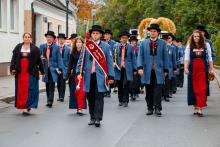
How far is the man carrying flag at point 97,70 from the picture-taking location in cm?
1127

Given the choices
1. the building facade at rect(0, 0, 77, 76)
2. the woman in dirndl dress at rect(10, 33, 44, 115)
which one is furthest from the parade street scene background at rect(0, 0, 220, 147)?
the building facade at rect(0, 0, 77, 76)

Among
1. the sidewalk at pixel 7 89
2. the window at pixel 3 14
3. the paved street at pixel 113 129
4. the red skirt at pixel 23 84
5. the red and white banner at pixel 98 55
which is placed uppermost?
the window at pixel 3 14

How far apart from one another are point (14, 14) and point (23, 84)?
1632 cm

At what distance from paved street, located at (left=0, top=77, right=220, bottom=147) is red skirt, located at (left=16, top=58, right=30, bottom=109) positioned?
1.11 ft

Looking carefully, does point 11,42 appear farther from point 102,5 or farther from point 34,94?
point 102,5

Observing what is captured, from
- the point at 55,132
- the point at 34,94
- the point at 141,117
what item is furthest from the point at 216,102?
the point at 55,132

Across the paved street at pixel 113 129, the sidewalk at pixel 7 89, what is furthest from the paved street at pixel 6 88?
the paved street at pixel 113 129

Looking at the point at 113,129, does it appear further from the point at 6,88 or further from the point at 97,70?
the point at 6,88

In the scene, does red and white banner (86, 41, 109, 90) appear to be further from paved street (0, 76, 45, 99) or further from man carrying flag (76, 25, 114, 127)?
paved street (0, 76, 45, 99)

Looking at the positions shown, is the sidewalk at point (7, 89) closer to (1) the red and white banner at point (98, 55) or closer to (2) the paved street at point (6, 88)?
(2) the paved street at point (6, 88)

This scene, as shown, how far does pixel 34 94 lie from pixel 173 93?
25.3ft

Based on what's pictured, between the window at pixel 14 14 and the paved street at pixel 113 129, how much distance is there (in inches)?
575

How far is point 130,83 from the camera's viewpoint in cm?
1595

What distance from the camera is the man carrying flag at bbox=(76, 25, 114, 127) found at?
37.0 feet
